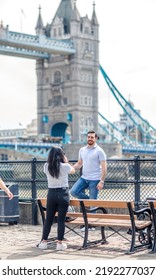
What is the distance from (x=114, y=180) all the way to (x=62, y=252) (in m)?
2.63

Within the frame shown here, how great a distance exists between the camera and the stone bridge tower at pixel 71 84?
271 ft

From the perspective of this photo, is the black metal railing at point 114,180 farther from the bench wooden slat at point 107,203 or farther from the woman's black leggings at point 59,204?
the woman's black leggings at point 59,204

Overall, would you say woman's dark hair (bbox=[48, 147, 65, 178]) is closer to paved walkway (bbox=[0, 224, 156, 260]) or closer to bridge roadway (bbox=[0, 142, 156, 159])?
paved walkway (bbox=[0, 224, 156, 260])

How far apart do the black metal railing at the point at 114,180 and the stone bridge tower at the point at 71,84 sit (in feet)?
225

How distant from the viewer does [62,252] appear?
8188 millimetres

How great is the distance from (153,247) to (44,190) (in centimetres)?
430

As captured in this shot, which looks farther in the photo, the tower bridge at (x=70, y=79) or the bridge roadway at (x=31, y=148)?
the tower bridge at (x=70, y=79)

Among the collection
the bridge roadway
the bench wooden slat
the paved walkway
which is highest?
the bridge roadway

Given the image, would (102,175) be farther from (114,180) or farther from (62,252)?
(62,252)

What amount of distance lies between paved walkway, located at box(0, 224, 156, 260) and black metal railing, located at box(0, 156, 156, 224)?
1.06 meters

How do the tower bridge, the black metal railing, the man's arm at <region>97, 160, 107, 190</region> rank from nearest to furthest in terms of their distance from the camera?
the man's arm at <region>97, 160, 107, 190</region>, the black metal railing, the tower bridge

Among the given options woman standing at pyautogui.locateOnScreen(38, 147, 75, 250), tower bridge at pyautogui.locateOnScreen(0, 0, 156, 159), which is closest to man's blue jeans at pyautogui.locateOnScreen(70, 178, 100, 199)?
woman standing at pyautogui.locateOnScreen(38, 147, 75, 250)

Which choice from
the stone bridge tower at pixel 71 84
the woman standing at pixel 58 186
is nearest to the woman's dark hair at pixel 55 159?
the woman standing at pixel 58 186

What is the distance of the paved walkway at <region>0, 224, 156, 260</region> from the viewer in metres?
7.84
